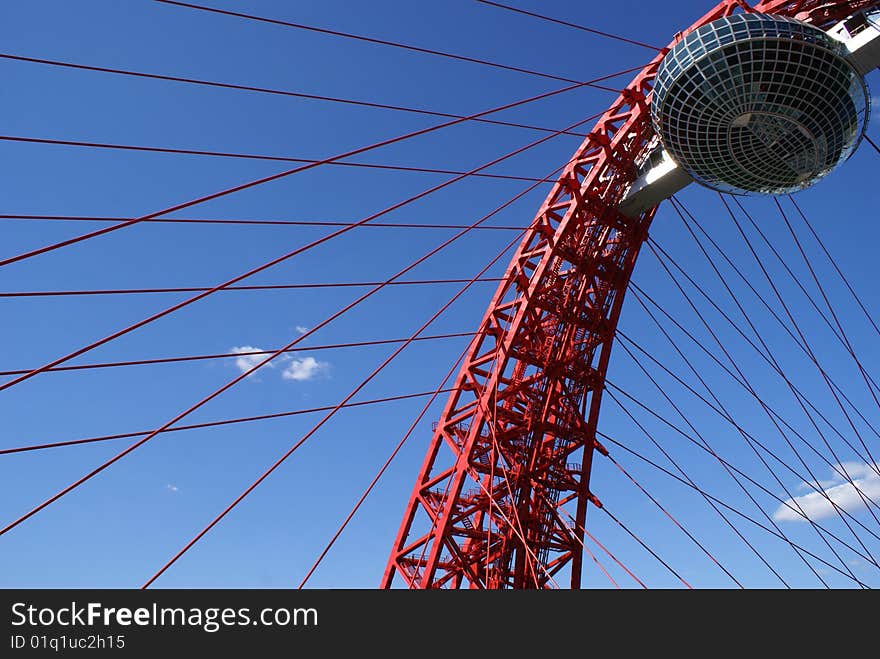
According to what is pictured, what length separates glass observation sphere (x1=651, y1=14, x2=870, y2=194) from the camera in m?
14.4

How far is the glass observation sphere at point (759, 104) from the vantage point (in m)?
14.4

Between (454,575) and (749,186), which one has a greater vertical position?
(749,186)

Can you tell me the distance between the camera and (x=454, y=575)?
741 inches

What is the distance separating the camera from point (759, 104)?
14828 mm

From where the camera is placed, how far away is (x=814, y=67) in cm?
1432
